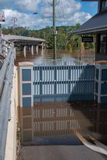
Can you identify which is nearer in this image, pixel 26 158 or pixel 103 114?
pixel 26 158

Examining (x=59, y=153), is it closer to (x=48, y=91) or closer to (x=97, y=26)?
(x=48, y=91)

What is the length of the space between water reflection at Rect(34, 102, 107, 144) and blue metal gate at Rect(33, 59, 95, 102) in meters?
0.48

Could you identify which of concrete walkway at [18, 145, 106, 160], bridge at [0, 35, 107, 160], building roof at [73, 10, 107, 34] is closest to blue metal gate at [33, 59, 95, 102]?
bridge at [0, 35, 107, 160]

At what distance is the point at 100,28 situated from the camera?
46.9 feet

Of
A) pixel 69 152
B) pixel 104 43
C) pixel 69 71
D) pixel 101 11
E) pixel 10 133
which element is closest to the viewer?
pixel 10 133

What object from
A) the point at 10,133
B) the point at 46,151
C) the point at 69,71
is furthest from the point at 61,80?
the point at 10,133

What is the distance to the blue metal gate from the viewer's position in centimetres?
1284

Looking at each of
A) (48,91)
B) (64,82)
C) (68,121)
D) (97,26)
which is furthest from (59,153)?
(97,26)

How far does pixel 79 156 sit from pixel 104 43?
13308 mm

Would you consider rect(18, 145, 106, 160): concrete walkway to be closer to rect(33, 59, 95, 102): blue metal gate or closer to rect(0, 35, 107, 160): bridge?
rect(0, 35, 107, 160): bridge

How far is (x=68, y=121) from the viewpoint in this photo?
10.1 metres

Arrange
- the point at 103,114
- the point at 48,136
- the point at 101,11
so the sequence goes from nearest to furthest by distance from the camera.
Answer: the point at 48,136, the point at 103,114, the point at 101,11

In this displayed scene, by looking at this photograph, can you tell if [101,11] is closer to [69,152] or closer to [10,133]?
[69,152]

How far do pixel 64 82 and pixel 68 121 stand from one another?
3.28 m
